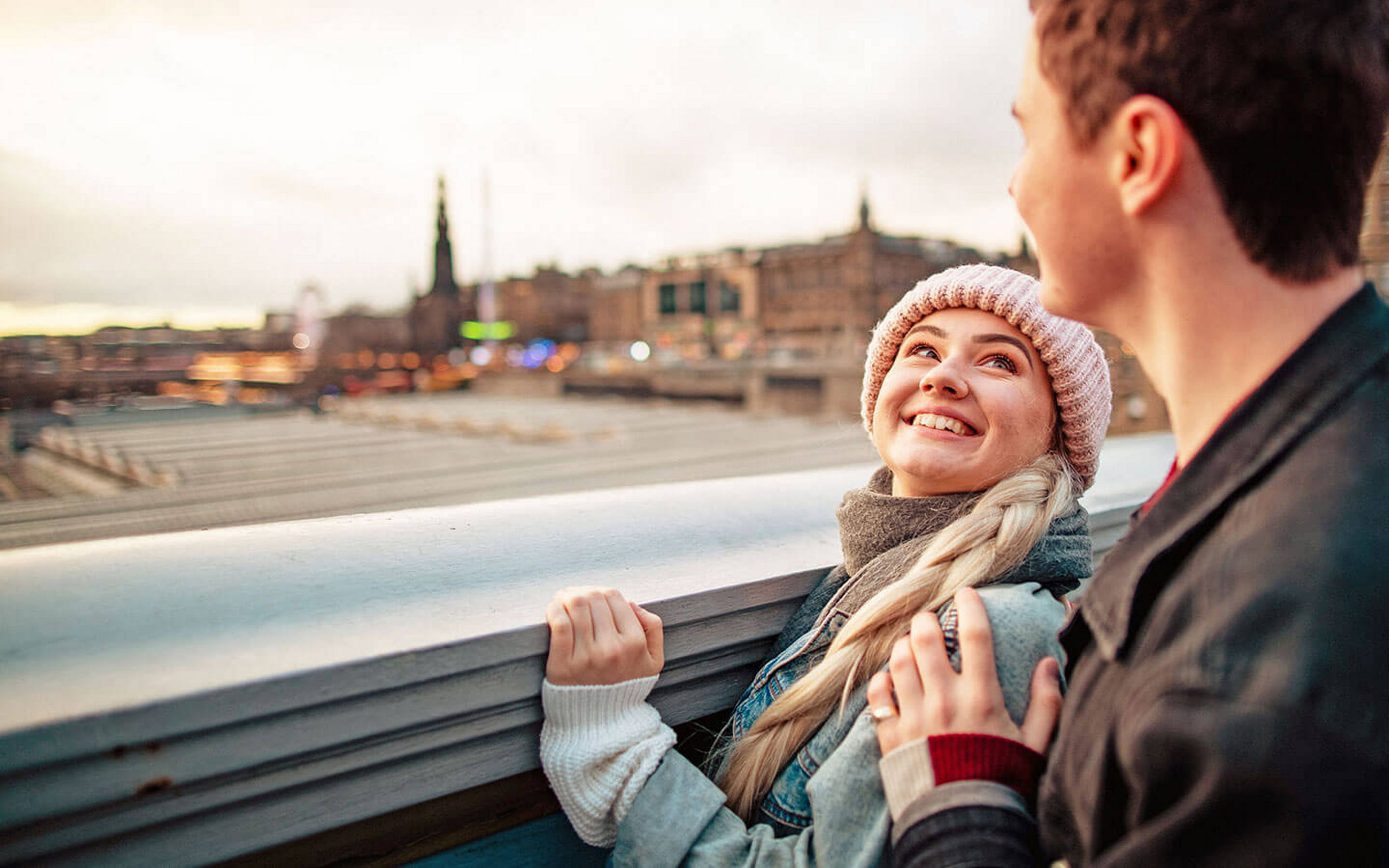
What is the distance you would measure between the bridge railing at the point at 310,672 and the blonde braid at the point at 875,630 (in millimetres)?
179

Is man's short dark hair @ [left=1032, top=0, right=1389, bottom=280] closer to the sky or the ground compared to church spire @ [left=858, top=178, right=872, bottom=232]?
closer to the ground

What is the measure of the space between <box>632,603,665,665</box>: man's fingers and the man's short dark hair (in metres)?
0.98

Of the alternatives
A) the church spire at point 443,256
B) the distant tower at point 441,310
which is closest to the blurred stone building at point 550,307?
the distant tower at point 441,310

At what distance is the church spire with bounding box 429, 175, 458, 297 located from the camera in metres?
81.1

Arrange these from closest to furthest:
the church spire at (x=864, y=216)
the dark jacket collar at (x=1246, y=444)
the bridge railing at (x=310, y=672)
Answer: the dark jacket collar at (x=1246, y=444) < the bridge railing at (x=310, y=672) < the church spire at (x=864, y=216)

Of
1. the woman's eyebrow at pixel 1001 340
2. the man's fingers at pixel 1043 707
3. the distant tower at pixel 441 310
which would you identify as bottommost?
the man's fingers at pixel 1043 707

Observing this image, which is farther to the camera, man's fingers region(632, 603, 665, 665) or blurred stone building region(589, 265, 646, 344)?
blurred stone building region(589, 265, 646, 344)

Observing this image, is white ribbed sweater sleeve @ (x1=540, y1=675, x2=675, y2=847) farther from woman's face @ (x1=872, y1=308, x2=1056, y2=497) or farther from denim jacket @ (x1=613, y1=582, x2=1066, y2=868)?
woman's face @ (x1=872, y1=308, x2=1056, y2=497)

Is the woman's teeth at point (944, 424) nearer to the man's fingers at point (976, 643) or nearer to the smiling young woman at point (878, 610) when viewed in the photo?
the smiling young woman at point (878, 610)

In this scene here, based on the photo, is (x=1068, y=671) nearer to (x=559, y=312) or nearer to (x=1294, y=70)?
(x=1294, y=70)

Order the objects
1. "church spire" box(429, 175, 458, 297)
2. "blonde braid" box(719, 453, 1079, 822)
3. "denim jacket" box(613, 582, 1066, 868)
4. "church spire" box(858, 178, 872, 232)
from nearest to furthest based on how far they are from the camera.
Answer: "denim jacket" box(613, 582, 1066, 868)
"blonde braid" box(719, 453, 1079, 822)
"church spire" box(858, 178, 872, 232)
"church spire" box(429, 175, 458, 297)

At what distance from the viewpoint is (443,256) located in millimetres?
82000

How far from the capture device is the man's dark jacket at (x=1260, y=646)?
1.98ft

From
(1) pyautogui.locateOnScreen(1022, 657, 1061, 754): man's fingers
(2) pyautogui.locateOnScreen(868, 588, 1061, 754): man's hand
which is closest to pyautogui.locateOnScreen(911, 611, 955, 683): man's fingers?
(2) pyautogui.locateOnScreen(868, 588, 1061, 754): man's hand
